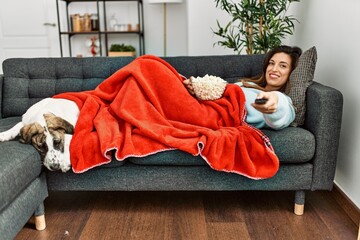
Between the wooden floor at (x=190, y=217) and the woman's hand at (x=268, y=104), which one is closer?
the woman's hand at (x=268, y=104)

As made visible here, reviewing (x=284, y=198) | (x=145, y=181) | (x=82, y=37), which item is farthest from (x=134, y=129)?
(x=82, y=37)

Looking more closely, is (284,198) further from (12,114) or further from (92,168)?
(12,114)

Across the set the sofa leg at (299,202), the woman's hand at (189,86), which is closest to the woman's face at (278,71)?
the woman's hand at (189,86)

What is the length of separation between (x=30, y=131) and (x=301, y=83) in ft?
4.46

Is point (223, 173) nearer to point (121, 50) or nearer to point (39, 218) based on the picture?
point (39, 218)

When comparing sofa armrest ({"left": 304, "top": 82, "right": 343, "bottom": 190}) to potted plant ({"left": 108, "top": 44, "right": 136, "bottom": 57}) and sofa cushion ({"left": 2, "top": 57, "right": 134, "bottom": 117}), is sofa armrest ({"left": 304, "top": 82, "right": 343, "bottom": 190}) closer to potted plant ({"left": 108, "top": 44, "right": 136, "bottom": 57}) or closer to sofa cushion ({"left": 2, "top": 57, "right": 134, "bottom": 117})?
sofa cushion ({"left": 2, "top": 57, "right": 134, "bottom": 117})

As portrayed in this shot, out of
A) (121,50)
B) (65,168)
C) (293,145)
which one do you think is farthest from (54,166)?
(121,50)

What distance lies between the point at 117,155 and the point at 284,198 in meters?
1.01

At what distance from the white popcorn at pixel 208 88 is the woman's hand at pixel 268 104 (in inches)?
12.9

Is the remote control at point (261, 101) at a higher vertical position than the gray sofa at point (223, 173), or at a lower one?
higher

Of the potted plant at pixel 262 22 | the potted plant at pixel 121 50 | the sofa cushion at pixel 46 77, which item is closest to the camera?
the sofa cushion at pixel 46 77

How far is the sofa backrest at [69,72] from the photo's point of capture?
2213 millimetres

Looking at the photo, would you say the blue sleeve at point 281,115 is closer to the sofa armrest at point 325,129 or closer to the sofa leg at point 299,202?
the sofa armrest at point 325,129

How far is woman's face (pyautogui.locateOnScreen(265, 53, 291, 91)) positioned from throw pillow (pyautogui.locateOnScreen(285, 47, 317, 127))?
56mm
